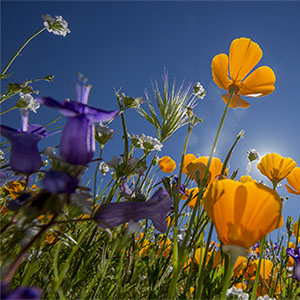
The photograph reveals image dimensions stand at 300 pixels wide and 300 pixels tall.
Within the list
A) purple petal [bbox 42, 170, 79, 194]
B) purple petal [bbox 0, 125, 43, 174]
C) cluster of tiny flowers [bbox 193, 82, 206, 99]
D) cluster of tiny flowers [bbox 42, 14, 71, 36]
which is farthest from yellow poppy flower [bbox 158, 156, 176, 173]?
purple petal [bbox 42, 170, 79, 194]

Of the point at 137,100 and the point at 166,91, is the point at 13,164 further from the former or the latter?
the point at 166,91

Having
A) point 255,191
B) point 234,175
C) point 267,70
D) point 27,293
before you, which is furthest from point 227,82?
point 27,293

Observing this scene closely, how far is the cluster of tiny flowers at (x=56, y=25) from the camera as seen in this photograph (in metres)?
2.50

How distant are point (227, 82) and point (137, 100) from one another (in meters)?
0.51

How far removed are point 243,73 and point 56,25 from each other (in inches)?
78.6

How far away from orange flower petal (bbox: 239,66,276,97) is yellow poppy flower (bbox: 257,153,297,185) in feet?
2.07

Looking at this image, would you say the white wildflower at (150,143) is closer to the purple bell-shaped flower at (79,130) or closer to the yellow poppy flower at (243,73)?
the yellow poppy flower at (243,73)

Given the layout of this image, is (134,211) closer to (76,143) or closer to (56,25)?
(76,143)

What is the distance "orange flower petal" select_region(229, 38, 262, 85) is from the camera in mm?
1137

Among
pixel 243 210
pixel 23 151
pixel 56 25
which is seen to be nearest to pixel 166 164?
pixel 56 25

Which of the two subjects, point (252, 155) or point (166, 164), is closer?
point (252, 155)

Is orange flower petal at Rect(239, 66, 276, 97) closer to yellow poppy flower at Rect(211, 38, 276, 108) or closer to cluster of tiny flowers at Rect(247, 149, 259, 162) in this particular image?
yellow poppy flower at Rect(211, 38, 276, 108)

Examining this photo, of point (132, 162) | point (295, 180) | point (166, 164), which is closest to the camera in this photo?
point (132, 162)

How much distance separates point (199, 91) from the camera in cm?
184
